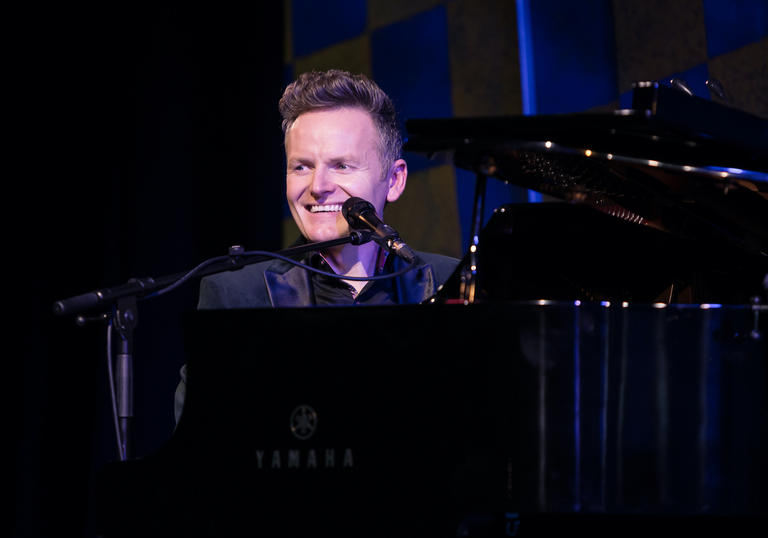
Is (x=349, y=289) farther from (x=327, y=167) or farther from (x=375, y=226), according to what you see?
(x=375, y=226)

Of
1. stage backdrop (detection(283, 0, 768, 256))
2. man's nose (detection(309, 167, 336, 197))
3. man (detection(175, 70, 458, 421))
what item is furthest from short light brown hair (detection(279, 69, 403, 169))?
stage backdrop (detection(283, 0, 768, 256))

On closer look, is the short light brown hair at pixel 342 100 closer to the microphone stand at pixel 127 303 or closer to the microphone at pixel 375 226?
the microphone at pixel 375 226

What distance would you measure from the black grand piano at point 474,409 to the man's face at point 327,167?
1.05m

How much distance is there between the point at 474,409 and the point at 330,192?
4.20 feet

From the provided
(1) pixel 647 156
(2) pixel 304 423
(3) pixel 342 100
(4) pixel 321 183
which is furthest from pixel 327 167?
(2) pixel 304 423

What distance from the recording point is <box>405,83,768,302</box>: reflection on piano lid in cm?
159

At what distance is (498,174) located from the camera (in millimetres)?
1813

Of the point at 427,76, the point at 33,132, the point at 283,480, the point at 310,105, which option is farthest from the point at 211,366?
the point at 427,76

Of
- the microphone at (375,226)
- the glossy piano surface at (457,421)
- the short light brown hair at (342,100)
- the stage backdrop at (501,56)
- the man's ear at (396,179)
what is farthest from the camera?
the stage backdrop at (501,56)

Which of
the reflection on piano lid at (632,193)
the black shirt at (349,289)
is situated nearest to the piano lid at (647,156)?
the reflection on piano lid at (632,193)

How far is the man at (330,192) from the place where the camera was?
8.70 ft

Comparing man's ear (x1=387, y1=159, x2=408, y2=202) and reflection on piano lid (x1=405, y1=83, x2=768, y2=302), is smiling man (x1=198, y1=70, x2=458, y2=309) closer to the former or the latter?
man's ear (x1=387, y1=159, x2=408, y2=202)

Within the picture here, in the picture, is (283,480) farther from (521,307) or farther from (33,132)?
(33,132)

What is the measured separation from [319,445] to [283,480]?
0.28 feet
